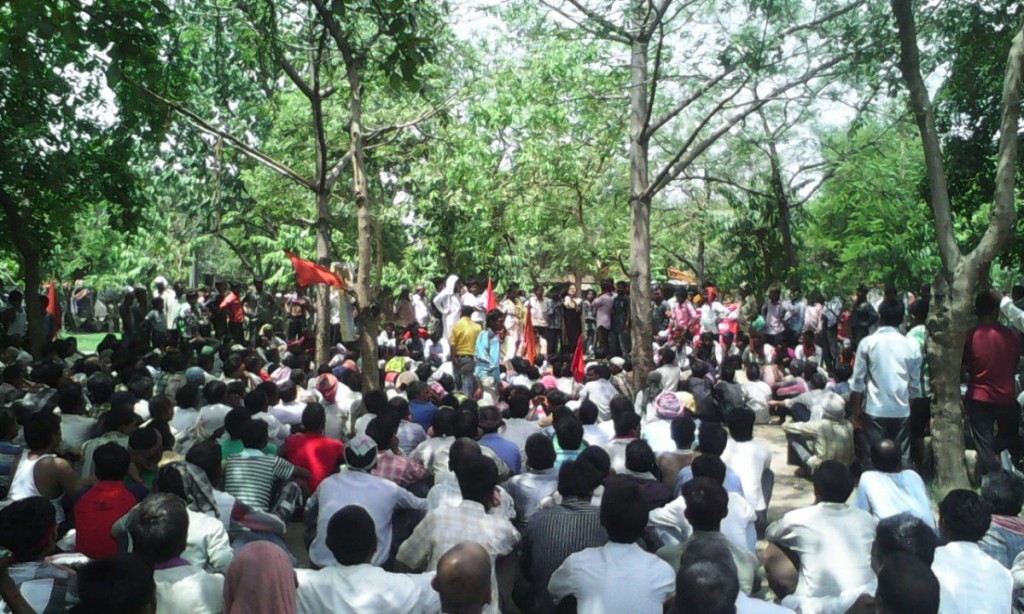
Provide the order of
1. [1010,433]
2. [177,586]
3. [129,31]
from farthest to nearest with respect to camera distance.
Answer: [1010,433]
[129,31]
[177,586]

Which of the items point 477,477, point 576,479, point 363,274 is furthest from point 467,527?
point 363,274

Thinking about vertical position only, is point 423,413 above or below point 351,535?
above

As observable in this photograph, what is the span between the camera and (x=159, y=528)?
3969 millimetres

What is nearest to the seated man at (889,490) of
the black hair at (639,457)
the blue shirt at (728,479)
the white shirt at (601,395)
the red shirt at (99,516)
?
the blue shirt at (728,479)

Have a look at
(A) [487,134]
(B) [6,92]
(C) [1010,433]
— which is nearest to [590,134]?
(A) [487,134]

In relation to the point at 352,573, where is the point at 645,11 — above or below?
above

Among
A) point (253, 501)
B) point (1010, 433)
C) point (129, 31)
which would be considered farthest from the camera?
point (1010, 433)

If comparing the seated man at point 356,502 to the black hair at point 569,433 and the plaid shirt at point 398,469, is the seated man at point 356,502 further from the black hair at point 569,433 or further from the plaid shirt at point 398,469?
the black hair at point 569,433

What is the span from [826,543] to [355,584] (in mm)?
2190

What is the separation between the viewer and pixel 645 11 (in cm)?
1002

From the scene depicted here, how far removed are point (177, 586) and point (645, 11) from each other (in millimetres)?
7851

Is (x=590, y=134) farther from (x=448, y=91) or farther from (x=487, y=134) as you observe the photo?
(x=448, y=91)

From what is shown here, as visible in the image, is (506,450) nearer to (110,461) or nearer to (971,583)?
(110,461)

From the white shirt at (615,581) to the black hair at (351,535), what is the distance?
82 centimetres
